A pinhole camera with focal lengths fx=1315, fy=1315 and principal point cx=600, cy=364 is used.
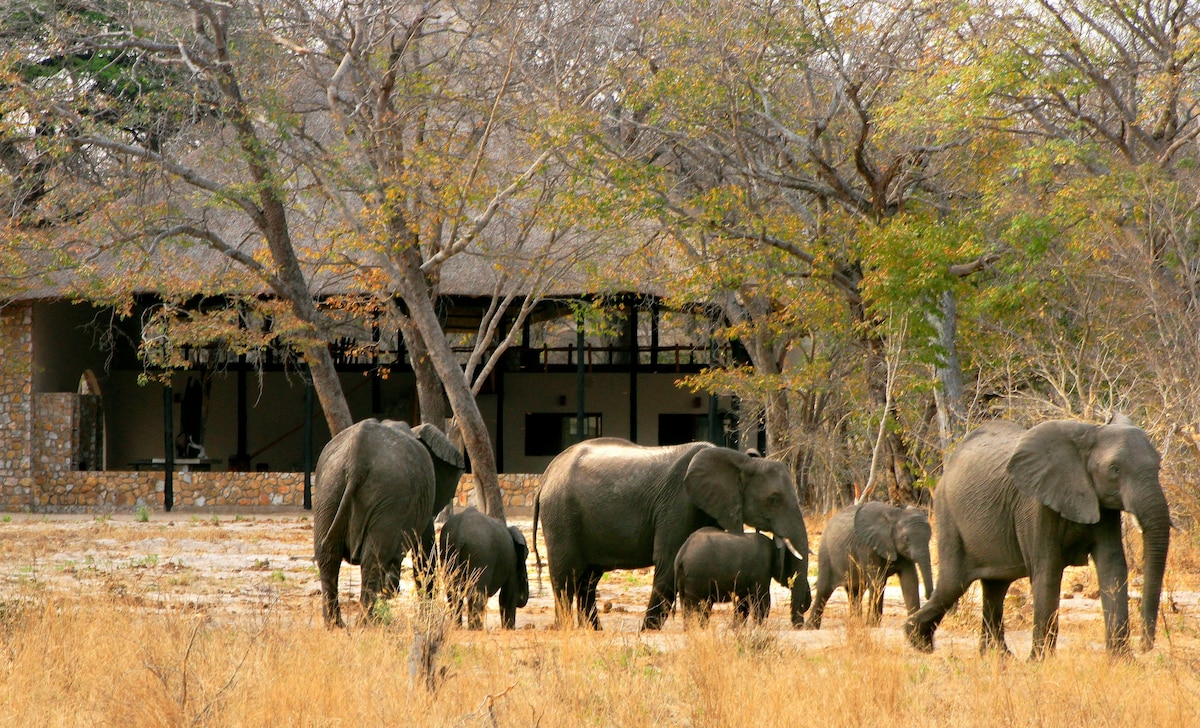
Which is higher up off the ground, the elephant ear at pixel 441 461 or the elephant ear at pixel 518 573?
the elephant ear at pixel 441 461

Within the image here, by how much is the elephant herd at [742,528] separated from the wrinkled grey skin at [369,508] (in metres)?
0.01

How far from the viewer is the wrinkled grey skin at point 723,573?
348 inches

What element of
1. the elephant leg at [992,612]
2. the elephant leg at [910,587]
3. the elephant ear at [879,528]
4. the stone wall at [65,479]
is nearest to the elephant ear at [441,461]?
the elephant ear at [879,528]

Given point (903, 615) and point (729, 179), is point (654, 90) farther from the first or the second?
point (903, 615)

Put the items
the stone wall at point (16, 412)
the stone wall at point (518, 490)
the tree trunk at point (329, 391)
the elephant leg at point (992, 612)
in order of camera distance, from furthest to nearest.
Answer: the stone wall at point (16, 412), the stone wall at point (518, 490), the tree trunk at point (329, 391), the elephant leg at point (992, 612)

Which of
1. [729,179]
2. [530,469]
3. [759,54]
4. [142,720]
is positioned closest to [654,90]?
[759,54]

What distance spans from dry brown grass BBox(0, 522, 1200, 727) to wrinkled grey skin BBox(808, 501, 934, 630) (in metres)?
0.60

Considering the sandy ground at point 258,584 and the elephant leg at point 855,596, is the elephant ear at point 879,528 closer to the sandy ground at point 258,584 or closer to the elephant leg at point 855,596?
the elephant leg at point 855,596

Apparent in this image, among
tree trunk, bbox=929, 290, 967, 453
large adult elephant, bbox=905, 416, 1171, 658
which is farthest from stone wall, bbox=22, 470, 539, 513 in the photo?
large adult elephant, bbox=905, 416, 1171, 658

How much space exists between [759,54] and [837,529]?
369 inches

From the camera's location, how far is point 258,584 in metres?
12.1

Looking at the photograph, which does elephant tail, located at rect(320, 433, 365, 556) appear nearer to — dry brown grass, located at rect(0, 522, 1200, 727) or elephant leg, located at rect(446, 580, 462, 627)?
dry brown grass, located at rect(0, 522, 1200, 727)

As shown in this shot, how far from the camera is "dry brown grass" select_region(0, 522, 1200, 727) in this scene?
5734 millimetres

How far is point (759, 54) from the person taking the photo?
17438 millimetres
